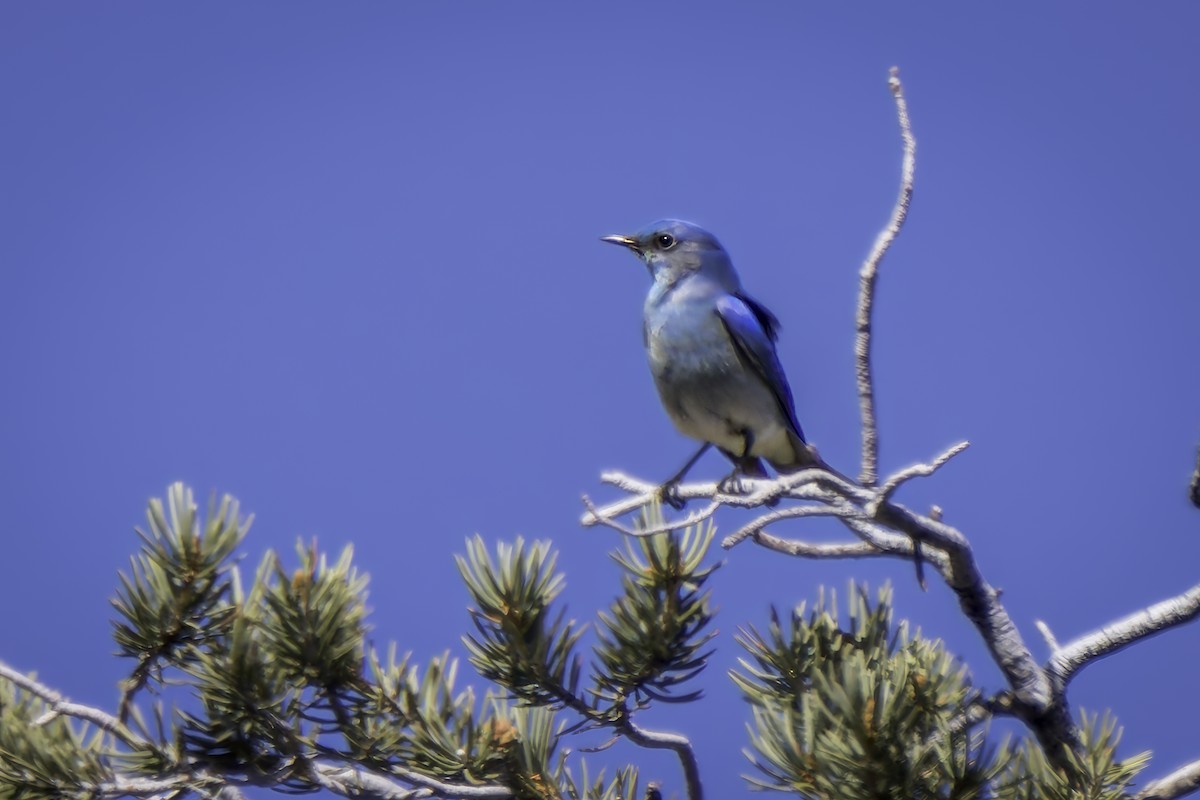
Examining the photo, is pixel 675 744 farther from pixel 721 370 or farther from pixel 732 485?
pixel 721 370

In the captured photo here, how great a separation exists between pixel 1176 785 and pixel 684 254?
3781mm

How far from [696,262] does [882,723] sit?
3.80 meters

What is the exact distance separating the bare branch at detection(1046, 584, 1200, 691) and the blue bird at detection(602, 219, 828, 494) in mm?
2643

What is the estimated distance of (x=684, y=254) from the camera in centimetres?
573

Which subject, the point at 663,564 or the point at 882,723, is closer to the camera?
the point at 882,723

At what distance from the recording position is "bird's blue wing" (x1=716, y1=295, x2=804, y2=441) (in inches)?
211

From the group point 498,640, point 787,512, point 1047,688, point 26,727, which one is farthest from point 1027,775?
point 26,727

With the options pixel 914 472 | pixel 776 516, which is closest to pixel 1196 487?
pixel 914 472

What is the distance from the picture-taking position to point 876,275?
2.65m

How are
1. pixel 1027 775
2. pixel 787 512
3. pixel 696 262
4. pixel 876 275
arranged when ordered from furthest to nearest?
pixel 696 262 → pixel 876 275 → pixel 787 512 → pixel 1027 775

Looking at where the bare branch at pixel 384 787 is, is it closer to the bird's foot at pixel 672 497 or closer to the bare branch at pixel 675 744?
the bare branch at pixel 675 744

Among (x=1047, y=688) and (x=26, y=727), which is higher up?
(x=26, y=727)

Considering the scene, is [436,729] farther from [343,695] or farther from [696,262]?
[696,262]

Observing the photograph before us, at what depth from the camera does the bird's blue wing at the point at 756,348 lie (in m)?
5.36
